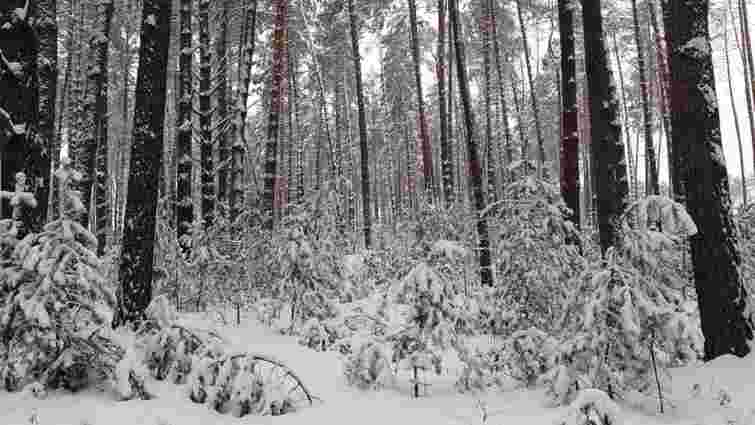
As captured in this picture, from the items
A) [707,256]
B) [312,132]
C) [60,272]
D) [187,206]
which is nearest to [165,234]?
[187,206]

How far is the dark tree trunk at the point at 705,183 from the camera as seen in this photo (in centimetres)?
541

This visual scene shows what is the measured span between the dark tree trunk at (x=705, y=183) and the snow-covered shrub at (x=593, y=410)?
7.82 feet

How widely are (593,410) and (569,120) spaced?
569 centimetres

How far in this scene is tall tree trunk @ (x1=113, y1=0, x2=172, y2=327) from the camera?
19.0 ft

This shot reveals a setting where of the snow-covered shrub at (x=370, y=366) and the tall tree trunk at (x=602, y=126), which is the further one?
the tall tree trunk at (x=602, y=126)

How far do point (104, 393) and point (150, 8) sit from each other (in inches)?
169

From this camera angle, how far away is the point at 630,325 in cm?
425

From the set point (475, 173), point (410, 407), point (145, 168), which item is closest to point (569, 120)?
point (475, 173)

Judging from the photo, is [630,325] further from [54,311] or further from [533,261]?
[54,311]

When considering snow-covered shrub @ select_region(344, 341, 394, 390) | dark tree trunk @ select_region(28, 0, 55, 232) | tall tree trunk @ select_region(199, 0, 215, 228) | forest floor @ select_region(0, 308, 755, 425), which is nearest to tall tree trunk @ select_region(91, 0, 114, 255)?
dark tree trunk @ select_region(28, 0, 55, 232)

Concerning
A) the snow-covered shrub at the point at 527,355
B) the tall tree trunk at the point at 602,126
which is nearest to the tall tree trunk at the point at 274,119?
the tall tree trunk at the point at 602,126

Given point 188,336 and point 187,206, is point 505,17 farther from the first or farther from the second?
point 188,336

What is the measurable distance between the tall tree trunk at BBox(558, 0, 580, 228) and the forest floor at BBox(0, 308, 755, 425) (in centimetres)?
341

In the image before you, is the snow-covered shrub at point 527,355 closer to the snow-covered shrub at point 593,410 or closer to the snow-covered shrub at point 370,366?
the snow-covered shrub at point 370,366
